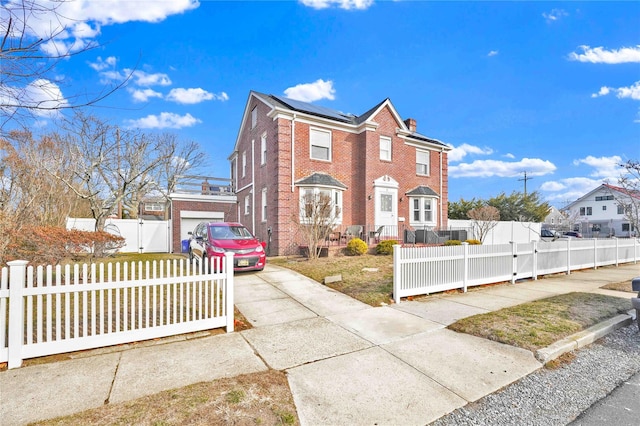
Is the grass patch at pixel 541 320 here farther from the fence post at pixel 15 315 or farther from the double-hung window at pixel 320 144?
the double-hung window at pixel 320 144

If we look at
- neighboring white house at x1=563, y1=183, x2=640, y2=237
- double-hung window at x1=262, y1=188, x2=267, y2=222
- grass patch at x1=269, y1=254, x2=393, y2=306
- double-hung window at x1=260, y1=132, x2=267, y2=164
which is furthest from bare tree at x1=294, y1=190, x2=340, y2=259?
neighboring white house at x1=563, y1=183, x2=640, y2=237

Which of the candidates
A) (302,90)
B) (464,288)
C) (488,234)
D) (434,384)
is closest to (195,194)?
(302,90)

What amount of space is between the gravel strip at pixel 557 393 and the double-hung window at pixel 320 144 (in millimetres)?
12872

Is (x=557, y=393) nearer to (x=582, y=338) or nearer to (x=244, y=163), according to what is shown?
(x=582, y=338)

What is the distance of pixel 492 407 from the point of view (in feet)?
9.11

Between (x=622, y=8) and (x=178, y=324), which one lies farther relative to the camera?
(x=622, y=8)

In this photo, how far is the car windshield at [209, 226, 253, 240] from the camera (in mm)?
9688

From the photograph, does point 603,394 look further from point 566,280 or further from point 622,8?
point 622,8

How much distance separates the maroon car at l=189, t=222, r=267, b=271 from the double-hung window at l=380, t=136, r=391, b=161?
32.5 feet

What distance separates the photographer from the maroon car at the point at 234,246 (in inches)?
356

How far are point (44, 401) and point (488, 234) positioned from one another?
2407cm

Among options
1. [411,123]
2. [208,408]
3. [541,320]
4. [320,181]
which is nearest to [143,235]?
[320,181]

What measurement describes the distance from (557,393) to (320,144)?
13.8 metres

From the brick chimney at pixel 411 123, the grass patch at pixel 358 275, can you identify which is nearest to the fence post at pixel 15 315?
the grass patch at pixel 358 275
